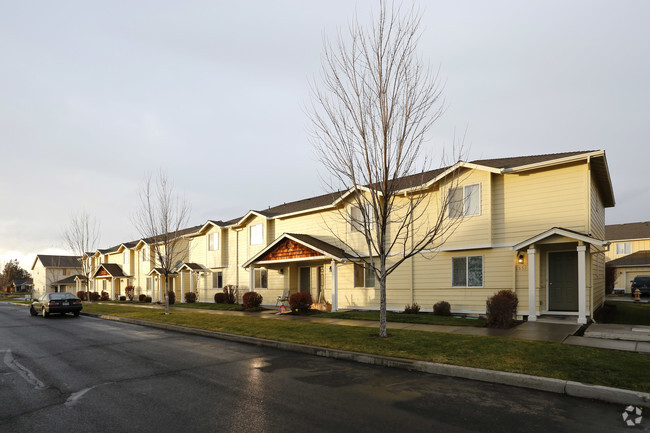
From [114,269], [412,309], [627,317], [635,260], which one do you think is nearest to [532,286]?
[627,317]

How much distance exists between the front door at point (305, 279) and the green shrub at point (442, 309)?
366 inches

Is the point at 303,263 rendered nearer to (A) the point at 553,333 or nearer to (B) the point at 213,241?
(B) the point at 213,241

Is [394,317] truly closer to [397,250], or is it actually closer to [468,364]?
[397,250]

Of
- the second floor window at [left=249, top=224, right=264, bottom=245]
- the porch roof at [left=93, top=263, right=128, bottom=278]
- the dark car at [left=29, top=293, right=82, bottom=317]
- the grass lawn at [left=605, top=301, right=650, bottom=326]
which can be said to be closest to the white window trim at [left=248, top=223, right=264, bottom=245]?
the second floor window at [left=249, top=224, right=264, bottom=245]

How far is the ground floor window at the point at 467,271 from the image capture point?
690 inches

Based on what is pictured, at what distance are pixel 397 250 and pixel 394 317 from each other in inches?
159

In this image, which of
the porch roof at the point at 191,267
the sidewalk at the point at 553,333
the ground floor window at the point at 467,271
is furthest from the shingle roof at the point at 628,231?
the porch roof at the point at 191,267

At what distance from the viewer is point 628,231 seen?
46.3 meters

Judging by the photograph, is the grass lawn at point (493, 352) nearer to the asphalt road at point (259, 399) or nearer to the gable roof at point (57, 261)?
the asphalt road at point (259, 399)

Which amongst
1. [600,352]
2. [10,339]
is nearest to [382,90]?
[600,352]

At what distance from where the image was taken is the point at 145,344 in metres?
12.9

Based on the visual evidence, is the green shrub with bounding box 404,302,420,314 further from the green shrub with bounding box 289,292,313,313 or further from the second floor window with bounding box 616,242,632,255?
the second floor window with bounding box 616,242,632,255

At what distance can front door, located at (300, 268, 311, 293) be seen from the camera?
2525 cm

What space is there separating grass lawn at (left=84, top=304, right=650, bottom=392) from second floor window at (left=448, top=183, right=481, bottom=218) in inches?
266
